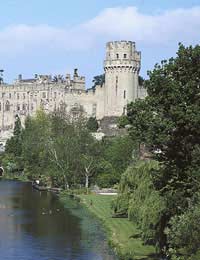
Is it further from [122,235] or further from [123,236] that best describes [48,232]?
[123,236]

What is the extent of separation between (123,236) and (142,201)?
2.16 meters

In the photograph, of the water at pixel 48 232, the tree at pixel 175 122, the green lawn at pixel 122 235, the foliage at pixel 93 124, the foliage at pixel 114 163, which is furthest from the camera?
the foliage at pixel 93 124

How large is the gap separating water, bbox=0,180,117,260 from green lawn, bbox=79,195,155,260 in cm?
53

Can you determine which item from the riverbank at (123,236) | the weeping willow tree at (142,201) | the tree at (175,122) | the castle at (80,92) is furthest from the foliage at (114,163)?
the tree at (175,122)

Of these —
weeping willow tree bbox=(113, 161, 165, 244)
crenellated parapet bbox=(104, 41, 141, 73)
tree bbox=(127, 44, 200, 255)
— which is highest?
crenellated parapet bbox=(104, 41, 141, 73)

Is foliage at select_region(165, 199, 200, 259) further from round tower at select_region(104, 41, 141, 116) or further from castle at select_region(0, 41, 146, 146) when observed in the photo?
round tower at select_region(104, 41, 141, 116)

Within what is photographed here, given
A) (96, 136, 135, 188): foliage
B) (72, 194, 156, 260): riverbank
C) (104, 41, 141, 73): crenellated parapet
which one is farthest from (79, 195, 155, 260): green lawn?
(104, 41, 141, 73): crenellated parapet

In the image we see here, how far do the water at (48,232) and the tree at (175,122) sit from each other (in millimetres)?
6056

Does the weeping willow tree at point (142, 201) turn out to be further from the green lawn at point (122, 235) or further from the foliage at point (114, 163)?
Answer: the foliage at point (114, 163)

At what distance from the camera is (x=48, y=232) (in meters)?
40.1

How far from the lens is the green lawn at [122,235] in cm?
3160

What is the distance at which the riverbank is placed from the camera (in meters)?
31.5

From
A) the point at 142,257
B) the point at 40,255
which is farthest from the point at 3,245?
the point at 142,257

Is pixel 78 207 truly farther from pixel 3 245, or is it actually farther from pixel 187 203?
pixel 187 203
